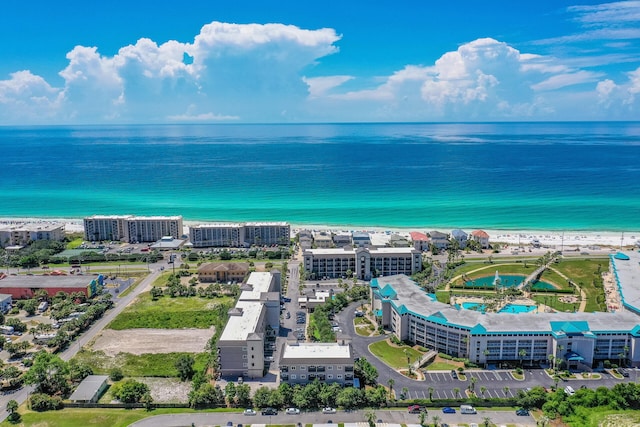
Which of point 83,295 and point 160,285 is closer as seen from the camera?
point 83,295

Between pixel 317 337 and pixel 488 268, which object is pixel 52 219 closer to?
pixel 317 337

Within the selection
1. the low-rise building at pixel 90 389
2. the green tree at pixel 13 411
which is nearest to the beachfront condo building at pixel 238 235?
the low-rise building at pixel 90 389

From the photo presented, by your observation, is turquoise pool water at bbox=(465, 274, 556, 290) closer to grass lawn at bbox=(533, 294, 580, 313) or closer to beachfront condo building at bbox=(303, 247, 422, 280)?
grass lawn at bbox=(533, 294, 580, 313)

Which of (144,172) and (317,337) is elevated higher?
(144,172)

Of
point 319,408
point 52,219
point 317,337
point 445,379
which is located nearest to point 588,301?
point 445,379

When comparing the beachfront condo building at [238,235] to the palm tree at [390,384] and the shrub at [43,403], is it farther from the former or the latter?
the shrub at [43,403]

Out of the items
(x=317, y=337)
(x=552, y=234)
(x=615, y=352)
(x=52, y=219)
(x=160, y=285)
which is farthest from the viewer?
(x=52, y=219)
